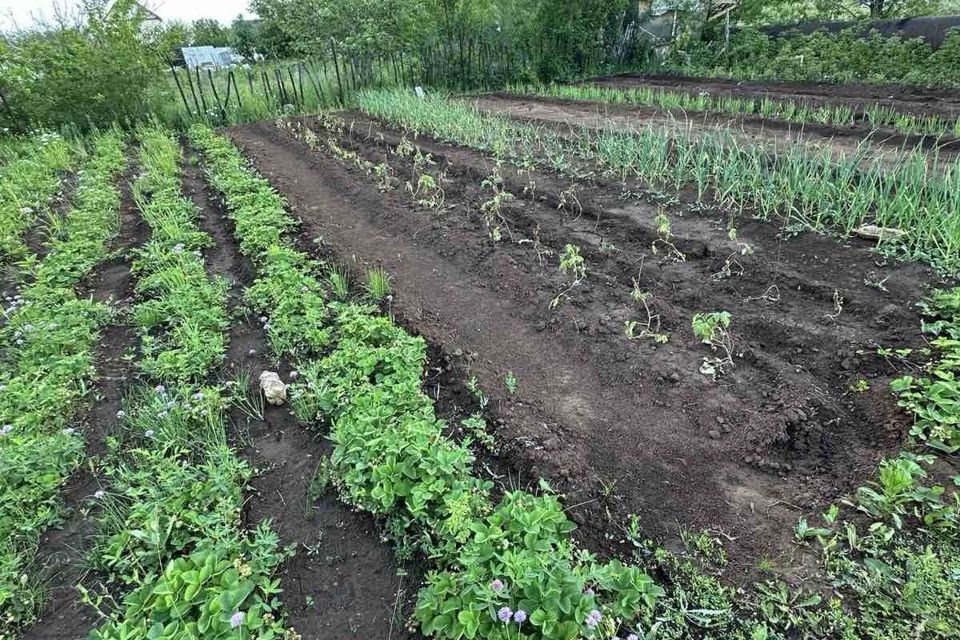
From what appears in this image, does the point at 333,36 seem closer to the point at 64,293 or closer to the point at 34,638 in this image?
the point at 64,293

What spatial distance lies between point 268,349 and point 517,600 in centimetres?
233

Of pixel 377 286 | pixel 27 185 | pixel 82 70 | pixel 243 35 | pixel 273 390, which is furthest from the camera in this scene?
pixel 243 35

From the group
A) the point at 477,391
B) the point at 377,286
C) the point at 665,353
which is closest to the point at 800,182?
the point at 665,353

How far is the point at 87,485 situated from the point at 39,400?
679 millimetres

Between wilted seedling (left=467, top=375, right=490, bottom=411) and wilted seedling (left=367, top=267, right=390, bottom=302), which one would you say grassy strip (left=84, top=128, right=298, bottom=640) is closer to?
wilted seedling (left=367, top=267, right=390, bottom=302)

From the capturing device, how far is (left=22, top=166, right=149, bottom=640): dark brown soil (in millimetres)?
1850

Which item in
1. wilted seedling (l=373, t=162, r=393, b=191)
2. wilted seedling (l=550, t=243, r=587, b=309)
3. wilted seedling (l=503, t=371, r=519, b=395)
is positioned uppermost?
wilted seedling (l=373, t=162, r=393, b=191)

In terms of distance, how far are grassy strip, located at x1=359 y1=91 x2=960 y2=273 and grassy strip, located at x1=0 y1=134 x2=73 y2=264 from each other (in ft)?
16.8

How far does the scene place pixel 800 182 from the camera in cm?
402

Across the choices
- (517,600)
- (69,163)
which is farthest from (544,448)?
(69,163)

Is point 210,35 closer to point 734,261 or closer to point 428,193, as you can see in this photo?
point 428,193

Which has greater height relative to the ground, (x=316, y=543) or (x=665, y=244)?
(x=665, y=244)

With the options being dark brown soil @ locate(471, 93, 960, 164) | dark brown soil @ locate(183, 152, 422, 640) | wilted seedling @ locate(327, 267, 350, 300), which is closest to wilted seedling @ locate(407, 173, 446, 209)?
wilted seedling @ locate(327, 267, 350, 300)

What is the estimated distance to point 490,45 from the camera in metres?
13.3
